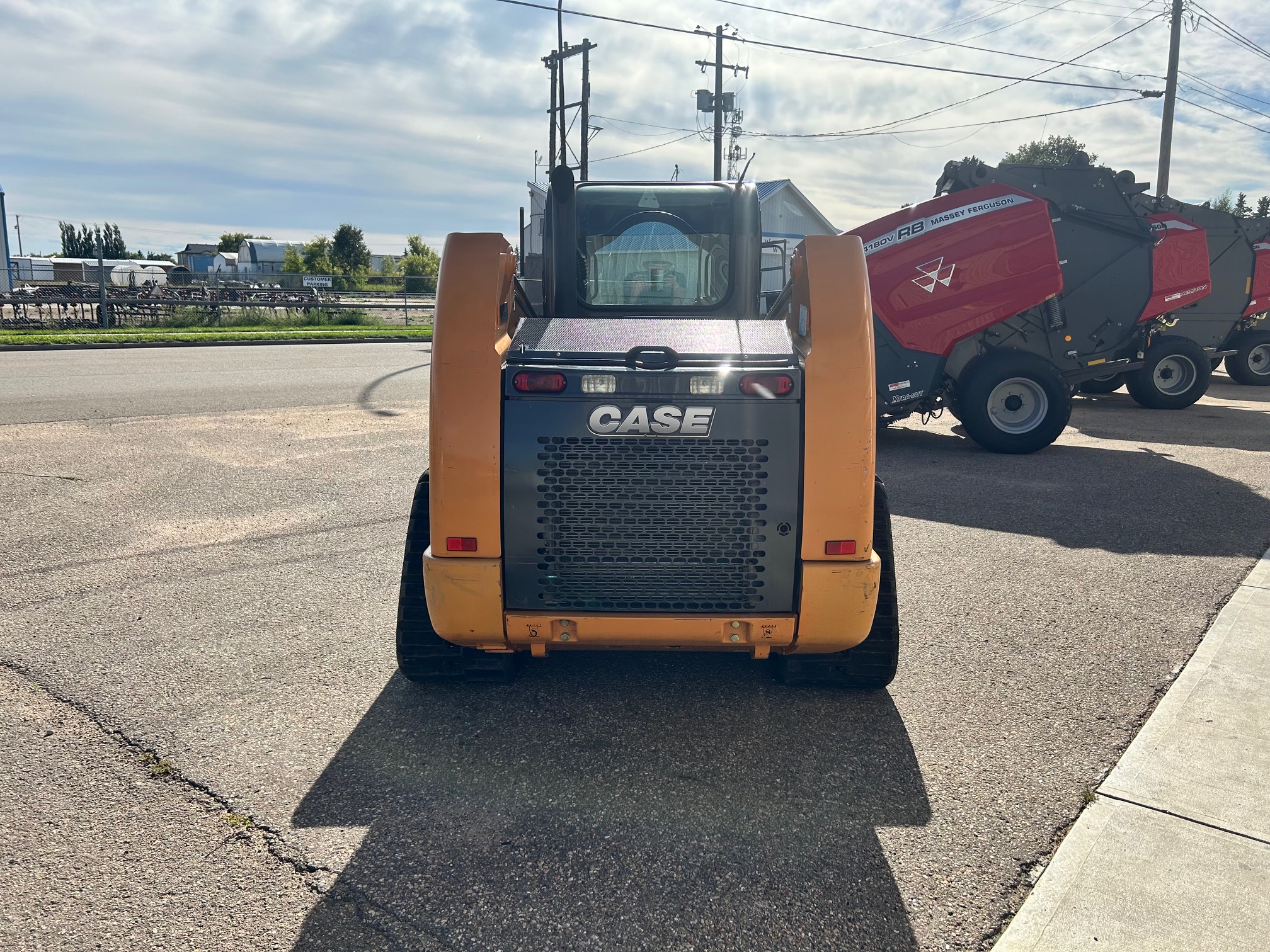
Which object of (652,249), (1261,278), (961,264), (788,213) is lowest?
(652,249)

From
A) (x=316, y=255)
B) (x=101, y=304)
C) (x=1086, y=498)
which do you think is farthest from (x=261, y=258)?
Answer: (x=1086, y=498)

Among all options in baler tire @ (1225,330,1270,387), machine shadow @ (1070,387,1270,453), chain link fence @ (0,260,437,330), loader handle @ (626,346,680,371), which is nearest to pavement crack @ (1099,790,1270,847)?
loader handle @ (626,346,680,371)

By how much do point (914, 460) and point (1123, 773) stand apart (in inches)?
256

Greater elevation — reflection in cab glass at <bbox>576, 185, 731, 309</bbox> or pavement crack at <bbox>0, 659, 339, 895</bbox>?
reflection in cab glass at <bbox>576, 185, 731, 309</bbox>

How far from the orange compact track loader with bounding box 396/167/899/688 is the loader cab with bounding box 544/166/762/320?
116 cm

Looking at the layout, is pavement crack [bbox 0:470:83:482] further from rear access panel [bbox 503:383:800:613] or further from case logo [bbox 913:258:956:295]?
case logo [bbox 913:258:956:295]

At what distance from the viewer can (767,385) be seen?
3.31m

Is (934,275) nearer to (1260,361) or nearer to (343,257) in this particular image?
(1260,361)

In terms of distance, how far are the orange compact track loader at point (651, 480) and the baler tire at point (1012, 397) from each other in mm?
6880

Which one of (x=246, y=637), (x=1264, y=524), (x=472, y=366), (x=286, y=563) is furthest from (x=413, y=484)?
(x=1264, y=524)

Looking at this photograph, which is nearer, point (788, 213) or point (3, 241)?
point (3, 241)

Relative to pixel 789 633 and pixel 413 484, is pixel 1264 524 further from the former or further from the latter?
pixel 413 484

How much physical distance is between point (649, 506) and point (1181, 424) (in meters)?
11.8

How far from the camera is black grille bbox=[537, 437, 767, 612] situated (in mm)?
3348
